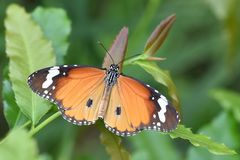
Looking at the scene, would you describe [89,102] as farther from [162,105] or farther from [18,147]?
[18,147]

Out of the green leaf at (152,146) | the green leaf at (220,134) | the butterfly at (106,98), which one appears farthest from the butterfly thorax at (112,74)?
the green leaf at (152,146)

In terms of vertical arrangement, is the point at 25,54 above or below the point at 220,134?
above

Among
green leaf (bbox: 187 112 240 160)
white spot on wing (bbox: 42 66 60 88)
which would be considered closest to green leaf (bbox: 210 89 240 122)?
green leaf (bbox: 187 112 240 160)

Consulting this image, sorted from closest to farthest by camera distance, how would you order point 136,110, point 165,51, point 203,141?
point 203,141
point 136,110
point 165,51

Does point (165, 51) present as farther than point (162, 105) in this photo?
Yes

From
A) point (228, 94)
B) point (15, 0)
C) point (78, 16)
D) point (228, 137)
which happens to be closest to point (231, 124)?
point (228, 137)

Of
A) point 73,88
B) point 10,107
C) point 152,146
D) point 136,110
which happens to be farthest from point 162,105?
point 152,146

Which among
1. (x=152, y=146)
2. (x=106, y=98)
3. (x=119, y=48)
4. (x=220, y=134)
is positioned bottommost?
(x=152, y=146)

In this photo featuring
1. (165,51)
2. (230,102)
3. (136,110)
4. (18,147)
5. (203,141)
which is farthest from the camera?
(165,51)

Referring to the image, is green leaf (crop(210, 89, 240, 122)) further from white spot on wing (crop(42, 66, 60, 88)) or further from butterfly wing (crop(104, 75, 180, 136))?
white spot on wing (crop(42, 66, 60, 88))
